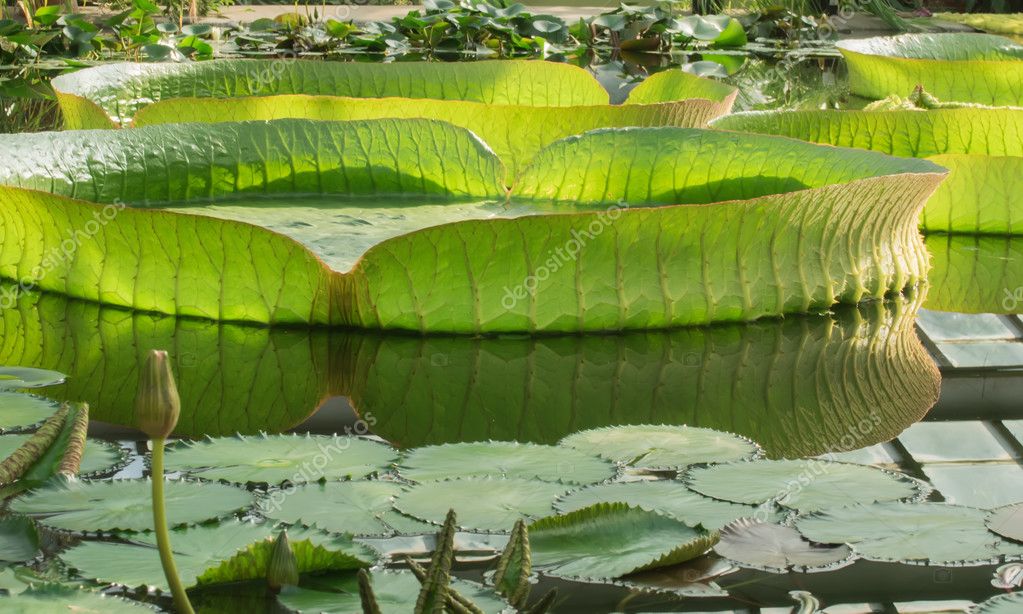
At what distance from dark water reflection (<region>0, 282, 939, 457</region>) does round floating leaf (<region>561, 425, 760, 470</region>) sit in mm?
54

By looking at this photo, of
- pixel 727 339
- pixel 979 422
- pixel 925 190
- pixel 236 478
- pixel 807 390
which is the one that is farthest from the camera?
pixel 925 190

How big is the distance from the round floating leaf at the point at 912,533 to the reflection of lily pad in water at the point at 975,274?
949mm

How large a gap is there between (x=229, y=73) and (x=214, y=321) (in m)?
1.67

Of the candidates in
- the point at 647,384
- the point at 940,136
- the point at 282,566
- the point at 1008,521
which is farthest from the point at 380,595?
the point at 940,136

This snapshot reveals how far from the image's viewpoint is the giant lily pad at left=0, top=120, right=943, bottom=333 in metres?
1.88

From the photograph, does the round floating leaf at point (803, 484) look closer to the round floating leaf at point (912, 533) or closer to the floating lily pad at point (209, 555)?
the round floating leaf at point (912, 533)

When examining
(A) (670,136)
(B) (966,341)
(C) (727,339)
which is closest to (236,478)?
(C) (727,339)

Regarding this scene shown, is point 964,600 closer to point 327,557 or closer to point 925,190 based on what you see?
point 327,557

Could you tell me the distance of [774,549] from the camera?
1.20 metres

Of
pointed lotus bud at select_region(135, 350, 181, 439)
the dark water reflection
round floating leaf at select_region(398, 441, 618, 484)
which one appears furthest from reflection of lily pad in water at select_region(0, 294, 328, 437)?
pointed lotus bud at select_region(135, 350, 181, 439)

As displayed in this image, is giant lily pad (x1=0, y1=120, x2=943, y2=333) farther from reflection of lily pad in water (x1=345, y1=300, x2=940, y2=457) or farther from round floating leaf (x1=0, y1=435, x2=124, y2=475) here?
round floating leaf (x1=0, y1=435, x2=124, y2=475)

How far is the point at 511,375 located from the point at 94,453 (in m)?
0.58

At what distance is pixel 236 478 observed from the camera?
1.35m

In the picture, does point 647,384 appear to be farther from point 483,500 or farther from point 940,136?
point 940,136
